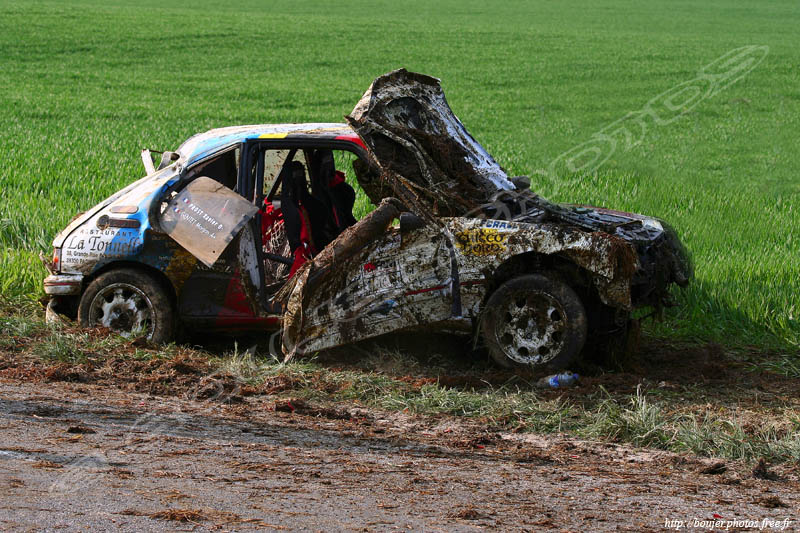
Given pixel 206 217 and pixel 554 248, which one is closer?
pixel 554 248

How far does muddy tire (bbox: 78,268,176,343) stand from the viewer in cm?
728

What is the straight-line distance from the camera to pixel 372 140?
7027mm

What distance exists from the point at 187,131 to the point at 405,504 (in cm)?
1862

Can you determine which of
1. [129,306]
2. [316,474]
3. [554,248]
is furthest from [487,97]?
[316,474]

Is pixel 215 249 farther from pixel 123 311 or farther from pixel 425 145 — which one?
pixel 425 145

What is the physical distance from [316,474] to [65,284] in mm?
3616

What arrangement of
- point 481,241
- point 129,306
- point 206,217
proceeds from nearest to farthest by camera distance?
point 481,241 < point 206,217 < point 129,306

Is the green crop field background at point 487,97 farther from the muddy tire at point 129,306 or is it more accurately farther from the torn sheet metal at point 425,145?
the torn sheet metal at point 425,145

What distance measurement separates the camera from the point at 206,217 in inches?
274

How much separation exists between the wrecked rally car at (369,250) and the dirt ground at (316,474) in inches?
39.8

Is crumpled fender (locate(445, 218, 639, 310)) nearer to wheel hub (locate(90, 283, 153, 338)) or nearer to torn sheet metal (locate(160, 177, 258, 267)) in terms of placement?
torn sheet metal (locate(160, 177, 258, 267))

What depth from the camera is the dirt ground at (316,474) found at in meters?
3.99

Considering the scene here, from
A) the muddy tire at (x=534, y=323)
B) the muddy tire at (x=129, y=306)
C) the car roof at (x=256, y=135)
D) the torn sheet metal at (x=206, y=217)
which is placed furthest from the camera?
the muddy tire at (x=129, y=306)

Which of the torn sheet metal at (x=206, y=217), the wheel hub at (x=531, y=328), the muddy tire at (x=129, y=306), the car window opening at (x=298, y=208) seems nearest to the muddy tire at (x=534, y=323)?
the wheel hub at (x=531, y=328)
